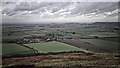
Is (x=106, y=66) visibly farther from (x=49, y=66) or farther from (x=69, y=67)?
(x=49, y=66)

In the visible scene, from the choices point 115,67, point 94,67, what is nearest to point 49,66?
point 94,67

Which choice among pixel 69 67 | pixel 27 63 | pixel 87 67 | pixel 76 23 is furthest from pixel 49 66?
pixel 76 23

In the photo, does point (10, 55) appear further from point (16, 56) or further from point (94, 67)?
point (94, 67)

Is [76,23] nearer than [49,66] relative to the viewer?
No

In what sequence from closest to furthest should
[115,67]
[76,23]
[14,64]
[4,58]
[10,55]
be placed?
1. [115,67]
2. [14,64]
3. [4,58]
4. [10,55]
5. [76,23]

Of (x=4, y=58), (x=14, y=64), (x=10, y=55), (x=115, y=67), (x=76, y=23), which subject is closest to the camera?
(x=115, y=67)

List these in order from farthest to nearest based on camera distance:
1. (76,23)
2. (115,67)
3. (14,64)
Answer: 1. (76,23)
2. (14,64)
3. (115,67)

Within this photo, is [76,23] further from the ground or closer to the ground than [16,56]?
further from the ground

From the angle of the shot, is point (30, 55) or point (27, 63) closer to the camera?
point (27, 63)

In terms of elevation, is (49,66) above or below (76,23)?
below
